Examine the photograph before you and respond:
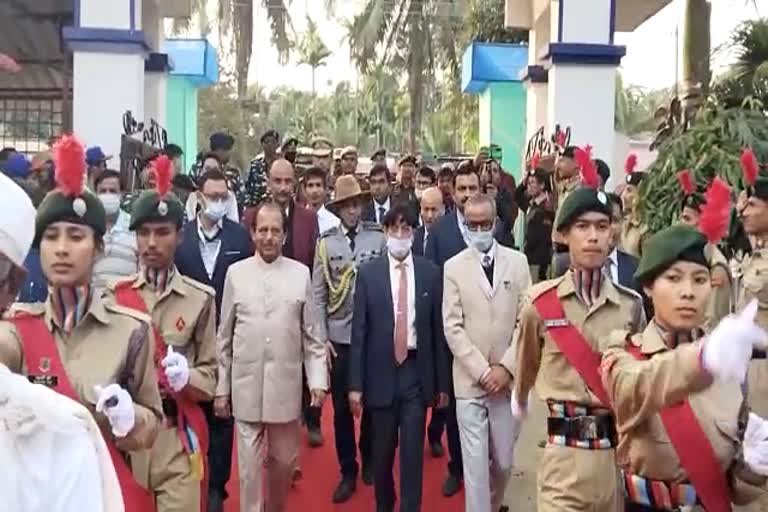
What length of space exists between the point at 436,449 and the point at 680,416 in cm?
471

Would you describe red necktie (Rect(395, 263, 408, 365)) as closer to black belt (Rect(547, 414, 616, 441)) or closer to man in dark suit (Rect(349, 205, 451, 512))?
man in dark suit (Rect(349, 205, 451, 512))

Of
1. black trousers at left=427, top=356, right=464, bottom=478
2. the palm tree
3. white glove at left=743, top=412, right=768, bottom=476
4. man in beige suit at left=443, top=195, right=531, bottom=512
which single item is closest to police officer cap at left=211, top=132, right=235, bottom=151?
black trousers at left=427, top=356, right=464, bottom=478

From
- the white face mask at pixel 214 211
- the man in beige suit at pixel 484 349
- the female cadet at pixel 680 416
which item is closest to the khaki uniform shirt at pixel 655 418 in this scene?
the female cadet at pixel 680 416

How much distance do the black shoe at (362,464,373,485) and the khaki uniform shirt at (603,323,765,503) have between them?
3.95 metres

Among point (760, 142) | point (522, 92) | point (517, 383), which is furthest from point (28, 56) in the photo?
point (517, 383)

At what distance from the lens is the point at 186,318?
16.8 ft

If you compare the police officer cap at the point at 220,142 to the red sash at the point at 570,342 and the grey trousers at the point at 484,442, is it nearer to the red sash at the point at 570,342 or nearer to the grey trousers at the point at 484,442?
the grey trousers at the point at 484,442

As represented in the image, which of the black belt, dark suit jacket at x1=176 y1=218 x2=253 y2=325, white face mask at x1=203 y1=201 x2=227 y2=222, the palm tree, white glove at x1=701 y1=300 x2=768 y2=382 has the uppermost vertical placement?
the palm tree

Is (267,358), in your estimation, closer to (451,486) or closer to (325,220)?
(451,486)

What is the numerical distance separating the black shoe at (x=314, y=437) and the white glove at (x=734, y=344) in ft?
18.8

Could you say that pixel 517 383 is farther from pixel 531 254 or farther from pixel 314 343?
pixel 531 254

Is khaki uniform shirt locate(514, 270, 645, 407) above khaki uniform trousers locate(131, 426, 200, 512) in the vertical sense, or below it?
above

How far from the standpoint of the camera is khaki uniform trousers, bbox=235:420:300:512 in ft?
20.9

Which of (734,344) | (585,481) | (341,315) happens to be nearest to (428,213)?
(341,315)
